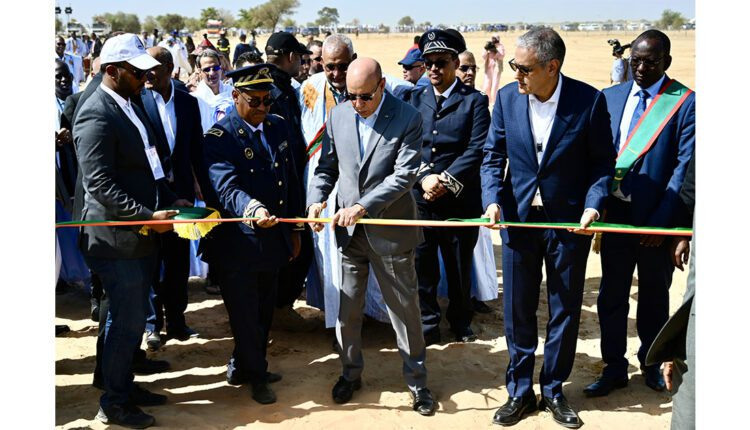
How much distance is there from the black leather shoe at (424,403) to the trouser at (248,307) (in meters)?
1.04

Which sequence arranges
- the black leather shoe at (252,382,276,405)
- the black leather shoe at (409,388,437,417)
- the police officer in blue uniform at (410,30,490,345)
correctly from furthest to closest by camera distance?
the police officer in blue uniform at (410,30,490,345) < the black leather shoe at (252,382,276,405) < the black leather shoe at (409,388,437,417)

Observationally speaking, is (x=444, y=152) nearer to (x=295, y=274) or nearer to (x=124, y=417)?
(x=295, y=274)

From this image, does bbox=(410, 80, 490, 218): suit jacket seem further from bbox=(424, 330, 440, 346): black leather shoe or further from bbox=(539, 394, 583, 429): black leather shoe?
bbox=(539, 394, 583, 429): black leather shoe

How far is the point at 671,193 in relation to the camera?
4.73 meters

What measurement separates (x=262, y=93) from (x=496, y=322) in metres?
3.06

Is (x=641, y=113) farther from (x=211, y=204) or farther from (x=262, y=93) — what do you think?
(x=211, y=204)

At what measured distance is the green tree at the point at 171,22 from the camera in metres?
78.2

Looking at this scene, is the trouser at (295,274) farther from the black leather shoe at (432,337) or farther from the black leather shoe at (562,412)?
the black leather shoe at (562,412)

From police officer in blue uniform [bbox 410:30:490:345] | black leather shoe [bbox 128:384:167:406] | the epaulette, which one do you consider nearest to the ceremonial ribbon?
the epaulette

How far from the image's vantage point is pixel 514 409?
4.70 metres

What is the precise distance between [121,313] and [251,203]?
1.03 metres

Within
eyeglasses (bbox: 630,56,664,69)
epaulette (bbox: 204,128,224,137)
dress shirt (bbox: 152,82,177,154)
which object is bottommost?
epaulette (bbox: 204,128,224,137)

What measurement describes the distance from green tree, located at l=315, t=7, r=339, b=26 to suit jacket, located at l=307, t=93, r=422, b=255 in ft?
314

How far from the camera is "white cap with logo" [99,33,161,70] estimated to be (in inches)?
170
